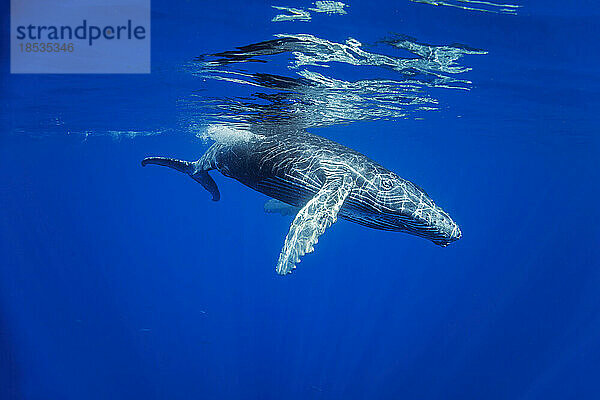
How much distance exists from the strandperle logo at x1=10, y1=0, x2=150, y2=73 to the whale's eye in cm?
508

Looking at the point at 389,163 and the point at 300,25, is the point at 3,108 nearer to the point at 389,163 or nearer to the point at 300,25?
the point at 300,25

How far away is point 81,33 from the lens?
8.46 metres

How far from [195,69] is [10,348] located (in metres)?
17.1

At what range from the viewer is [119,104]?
16.4 metres

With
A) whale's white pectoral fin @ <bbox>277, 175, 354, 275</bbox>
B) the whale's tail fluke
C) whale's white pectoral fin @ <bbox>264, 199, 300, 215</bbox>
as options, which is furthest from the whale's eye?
the whale's tail fluke

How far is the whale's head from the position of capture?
21.2 ft

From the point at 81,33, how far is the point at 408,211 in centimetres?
693

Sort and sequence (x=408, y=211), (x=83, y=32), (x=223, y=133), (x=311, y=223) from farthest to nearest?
(x=223, y=133) < (x=83, y=32) < (x=408, y=211) < (x=311, y=223)

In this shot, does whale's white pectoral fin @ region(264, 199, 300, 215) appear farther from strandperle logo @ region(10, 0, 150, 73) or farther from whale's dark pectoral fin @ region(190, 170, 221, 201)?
strandperle logo @ region(10, 0, 150, 73)

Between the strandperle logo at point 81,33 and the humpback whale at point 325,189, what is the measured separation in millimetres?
2956

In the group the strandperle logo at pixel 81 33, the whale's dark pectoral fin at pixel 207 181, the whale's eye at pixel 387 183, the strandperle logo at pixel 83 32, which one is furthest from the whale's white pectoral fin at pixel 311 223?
the strandperle logo at pixel 83 32

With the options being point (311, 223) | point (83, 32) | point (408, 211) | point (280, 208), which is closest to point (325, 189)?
point (311, 223)

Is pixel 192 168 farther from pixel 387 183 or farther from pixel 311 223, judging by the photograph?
pixel 311 223

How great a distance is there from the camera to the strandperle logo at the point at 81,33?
768 centimetres
